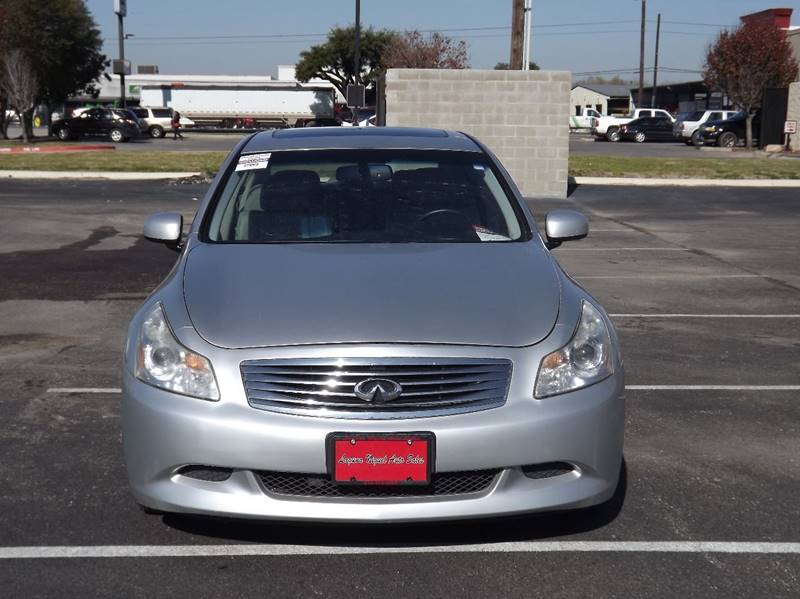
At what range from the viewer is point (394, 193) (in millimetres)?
5391

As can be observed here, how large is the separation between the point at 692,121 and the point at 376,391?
4965cm

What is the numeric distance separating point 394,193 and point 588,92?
109 m

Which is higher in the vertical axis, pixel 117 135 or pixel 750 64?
pixel 750 64

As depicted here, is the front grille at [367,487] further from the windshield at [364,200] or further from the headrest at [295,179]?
the headrest at [295,179]

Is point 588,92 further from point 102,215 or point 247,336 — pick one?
point 247,336

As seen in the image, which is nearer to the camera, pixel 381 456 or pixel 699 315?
pixel 381 456

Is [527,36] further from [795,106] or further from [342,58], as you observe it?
[342,58]

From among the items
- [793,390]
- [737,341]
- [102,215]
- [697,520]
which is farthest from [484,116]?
[697,520]

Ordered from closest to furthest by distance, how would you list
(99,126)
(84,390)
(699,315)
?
(84,390), (699,315), (99,126)

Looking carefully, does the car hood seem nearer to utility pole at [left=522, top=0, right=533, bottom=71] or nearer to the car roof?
the car roof

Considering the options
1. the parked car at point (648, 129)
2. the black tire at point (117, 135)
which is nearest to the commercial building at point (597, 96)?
the parked car at point (648, 129)

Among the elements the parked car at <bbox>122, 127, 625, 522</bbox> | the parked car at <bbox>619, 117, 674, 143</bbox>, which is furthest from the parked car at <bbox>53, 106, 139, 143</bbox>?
the parked car at <bbox>122, 127, 625, 522</bbox>

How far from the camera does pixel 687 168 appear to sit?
97.1 feet

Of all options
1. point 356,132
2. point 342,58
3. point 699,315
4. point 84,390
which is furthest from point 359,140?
point 342,58
